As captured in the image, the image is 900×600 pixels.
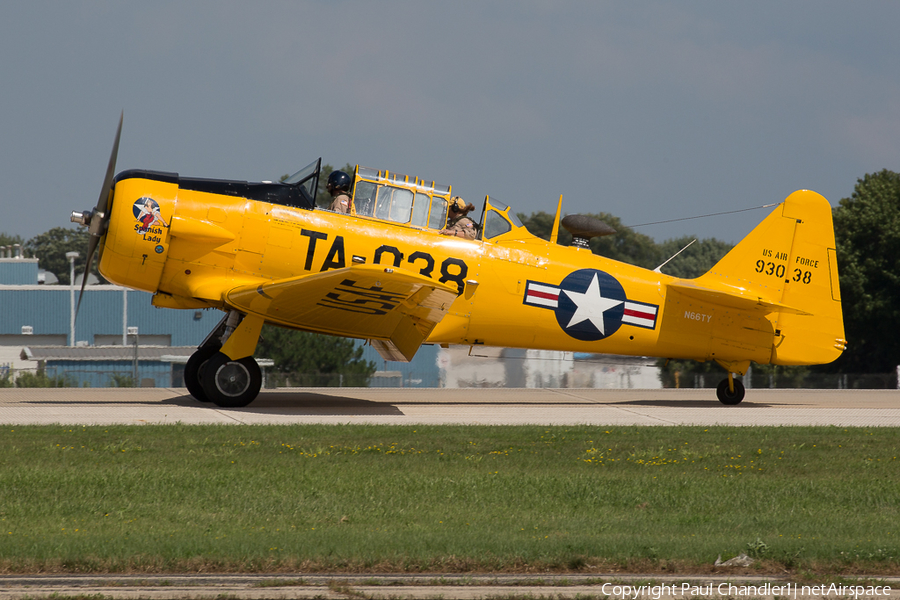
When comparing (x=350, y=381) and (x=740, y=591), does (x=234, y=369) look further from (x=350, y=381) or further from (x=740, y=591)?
(x=350, y=381)

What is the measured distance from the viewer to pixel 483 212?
14523mm

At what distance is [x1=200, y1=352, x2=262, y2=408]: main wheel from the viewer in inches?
523

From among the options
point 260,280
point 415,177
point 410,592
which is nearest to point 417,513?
point 410,592

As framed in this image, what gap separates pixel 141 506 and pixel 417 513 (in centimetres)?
223

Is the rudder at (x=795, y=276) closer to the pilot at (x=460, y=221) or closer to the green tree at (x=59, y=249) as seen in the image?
the pilot at (x=460, y=221)

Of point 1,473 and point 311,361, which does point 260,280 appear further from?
point 311,361

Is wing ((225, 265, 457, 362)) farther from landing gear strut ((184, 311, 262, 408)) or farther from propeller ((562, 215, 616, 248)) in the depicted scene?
propeller ((562, 215, 616, 248))

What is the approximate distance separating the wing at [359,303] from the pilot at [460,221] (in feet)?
5.50

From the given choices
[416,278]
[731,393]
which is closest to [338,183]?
[416,278]

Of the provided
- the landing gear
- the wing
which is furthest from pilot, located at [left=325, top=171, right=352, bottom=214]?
the landing gear

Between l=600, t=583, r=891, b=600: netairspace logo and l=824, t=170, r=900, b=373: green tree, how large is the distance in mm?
37403

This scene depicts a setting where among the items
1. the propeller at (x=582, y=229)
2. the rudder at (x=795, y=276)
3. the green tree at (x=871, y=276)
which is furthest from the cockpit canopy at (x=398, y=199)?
the green tree at (x=871, y=276)

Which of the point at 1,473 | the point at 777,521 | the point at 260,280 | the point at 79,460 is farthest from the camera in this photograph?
the point at 260,280

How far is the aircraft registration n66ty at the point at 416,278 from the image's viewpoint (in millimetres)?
12875
